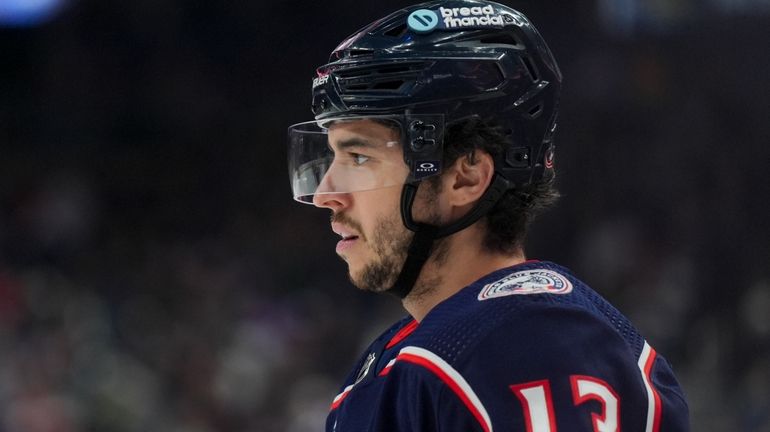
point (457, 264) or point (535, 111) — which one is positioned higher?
point (535, 111)

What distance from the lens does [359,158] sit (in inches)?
65.7

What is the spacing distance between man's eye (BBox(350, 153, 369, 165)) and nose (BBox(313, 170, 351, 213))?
0.17 feet

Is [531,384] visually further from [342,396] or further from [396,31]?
[396,31]

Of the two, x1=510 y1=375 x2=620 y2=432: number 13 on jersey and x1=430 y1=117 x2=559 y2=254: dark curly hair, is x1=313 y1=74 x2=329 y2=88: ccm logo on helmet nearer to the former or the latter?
x1=430 y1=117 x2=559 y2=254: dark curly hair

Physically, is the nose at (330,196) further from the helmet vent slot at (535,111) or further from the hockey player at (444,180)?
the helmet vent slot at (535,111)

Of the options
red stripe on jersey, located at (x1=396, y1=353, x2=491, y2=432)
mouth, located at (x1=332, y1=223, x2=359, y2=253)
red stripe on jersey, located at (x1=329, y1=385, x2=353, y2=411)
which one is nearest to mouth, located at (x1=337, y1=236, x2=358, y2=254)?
mouth, located at (x1=332, y1=223, x2=359, y2=253)

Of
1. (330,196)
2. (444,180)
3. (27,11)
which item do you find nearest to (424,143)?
(444,180)

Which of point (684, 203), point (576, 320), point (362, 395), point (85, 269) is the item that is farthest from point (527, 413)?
point (85, 269)

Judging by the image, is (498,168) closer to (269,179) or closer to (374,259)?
(374,259)

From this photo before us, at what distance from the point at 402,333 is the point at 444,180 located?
1.10 ft

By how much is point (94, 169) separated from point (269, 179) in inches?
41.4

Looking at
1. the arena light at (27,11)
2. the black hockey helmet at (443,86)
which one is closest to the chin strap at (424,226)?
the black hockey helmet at (443,86)

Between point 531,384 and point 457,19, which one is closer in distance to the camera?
point 531,384

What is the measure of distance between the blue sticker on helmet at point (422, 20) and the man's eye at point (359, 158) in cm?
22
